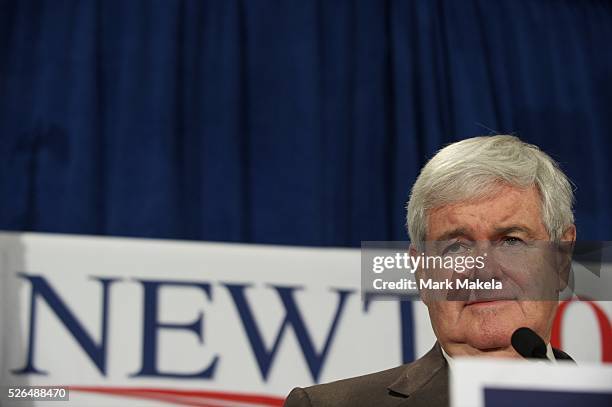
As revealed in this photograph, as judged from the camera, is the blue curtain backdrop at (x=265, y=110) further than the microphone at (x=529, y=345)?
Yes

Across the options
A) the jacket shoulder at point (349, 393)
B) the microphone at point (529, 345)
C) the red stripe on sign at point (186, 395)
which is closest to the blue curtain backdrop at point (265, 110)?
the red stripe on sign at point (186, 395)

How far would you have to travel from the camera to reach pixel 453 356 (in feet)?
3.59

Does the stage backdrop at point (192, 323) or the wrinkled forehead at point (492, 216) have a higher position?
the wrinkled forehead at point (492, 216)

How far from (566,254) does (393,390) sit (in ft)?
0.85

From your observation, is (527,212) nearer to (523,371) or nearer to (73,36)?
(523,371)

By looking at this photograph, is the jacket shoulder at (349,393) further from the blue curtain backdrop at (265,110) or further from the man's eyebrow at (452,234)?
the blue curtain backdrop at (265,110)

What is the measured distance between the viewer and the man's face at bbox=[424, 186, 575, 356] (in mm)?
1022

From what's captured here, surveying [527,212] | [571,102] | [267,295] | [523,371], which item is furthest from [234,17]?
[523,371]

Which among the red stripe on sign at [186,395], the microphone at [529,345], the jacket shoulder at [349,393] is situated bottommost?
the red stripe on sign at [186,395]

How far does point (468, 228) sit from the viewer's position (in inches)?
43.7

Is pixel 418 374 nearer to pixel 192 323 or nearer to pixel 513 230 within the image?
pixel 513 230

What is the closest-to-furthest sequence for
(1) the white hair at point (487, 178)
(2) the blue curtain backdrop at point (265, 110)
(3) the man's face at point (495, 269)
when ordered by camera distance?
(3) the man's face at point (495, 269)
(1) the white hair at point (487, 178)
(2) the blue curtain backdrop at point (265, 110)

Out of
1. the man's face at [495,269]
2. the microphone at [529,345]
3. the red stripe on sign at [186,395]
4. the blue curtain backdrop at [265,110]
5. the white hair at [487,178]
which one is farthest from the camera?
the blue curtain backdrop at [265,110]

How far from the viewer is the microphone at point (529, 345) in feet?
2.76
